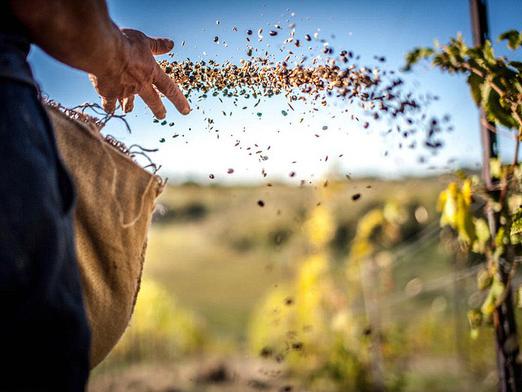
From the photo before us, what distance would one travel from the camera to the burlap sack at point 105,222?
1255 millimetres

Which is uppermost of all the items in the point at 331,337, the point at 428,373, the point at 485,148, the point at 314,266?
the point at 485,148

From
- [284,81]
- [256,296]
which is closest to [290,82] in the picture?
[284,81]

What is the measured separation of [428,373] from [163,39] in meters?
4.32

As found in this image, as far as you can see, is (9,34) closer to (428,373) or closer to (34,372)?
(34,372)

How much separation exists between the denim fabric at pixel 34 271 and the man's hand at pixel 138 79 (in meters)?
0.26

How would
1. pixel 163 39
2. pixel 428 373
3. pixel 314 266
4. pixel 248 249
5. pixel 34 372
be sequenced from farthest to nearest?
pixel 248 249 → pixel 428 373 → pixel 314 266 → pixel 163 39 → pixel 34 372

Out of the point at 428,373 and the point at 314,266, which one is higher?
the point at 314,266

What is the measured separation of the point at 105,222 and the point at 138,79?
316 mm

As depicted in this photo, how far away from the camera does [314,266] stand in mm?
4340

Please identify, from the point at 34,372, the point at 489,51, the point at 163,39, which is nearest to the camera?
the point at 34,372

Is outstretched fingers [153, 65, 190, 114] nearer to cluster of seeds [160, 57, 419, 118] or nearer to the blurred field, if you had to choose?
cluster of seeds [160, 57, 419, 118]

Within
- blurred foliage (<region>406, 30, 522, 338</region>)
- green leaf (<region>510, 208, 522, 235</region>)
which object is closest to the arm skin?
blurred foliage (<region>406, 30, 522, 338</region>)

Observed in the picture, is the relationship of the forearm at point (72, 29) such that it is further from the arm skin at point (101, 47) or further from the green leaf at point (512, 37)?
the green leaf at point (512, 37)

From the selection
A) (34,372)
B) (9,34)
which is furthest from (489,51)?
(34,372)
